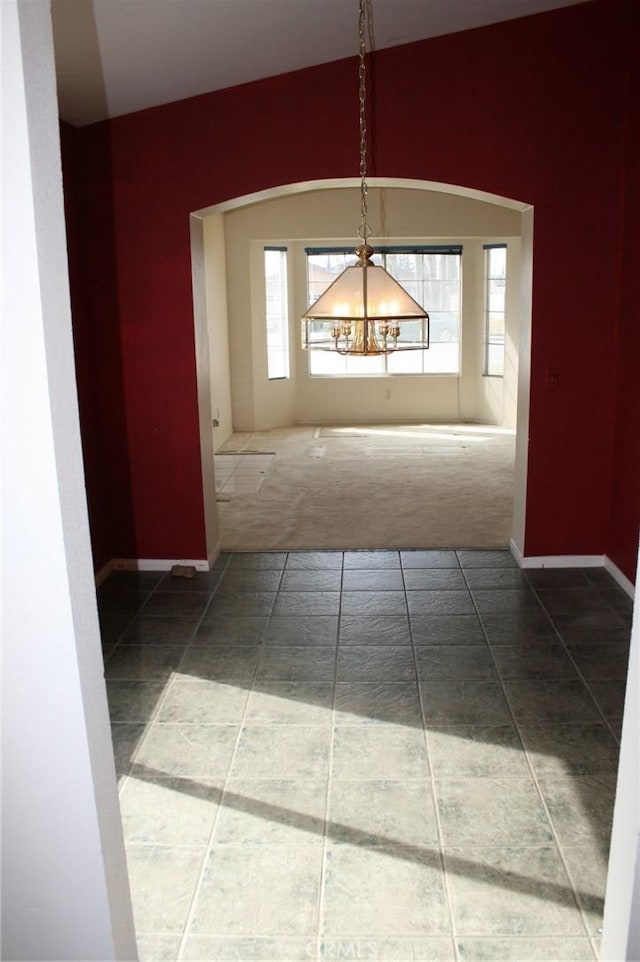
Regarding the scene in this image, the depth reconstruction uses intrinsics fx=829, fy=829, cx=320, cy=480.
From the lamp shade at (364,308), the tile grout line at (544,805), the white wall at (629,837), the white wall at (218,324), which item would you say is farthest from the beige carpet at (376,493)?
the white wall at (629,837)

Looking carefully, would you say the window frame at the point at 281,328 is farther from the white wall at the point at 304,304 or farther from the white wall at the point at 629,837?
the white wall at the point at 629,837

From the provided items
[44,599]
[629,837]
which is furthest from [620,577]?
[44,599]

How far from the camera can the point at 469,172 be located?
15.0 ft

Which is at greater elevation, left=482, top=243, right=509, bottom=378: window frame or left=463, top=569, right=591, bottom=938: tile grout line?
left=482, top=243, right=509, bottom=378: window frame

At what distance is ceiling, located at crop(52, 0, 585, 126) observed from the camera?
129 inches

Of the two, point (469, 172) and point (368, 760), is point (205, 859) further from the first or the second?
point (469, 172)

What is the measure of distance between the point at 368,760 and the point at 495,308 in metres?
8.14

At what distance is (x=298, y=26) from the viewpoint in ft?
12.4

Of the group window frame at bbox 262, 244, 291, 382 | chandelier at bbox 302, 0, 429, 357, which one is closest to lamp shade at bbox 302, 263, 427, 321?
chandelier at bbox 302, 0, 429, 357

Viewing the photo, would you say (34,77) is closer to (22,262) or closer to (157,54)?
(22,262)

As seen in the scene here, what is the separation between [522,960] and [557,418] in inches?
130

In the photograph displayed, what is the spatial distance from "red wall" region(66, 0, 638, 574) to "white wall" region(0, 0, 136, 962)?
3294mm

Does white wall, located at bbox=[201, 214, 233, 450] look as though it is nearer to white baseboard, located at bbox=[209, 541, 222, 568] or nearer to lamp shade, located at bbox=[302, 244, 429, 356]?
white baseboard, located at bbox=[209, 541, 222, 568]

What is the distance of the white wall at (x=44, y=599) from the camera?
56.1 inches
